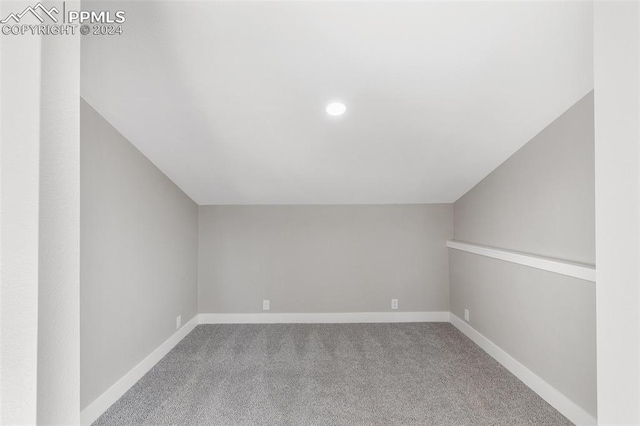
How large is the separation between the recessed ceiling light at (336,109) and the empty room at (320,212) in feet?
0.07

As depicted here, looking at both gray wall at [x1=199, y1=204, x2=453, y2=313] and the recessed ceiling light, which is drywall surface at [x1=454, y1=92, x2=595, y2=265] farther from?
the recessed ceiling light

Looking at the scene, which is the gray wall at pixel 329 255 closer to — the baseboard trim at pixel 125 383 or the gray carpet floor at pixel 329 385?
the gray carpet floor at pixel 329 385

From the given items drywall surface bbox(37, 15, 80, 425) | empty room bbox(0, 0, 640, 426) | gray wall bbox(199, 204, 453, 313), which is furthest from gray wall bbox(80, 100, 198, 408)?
drywall surface bbox(37, 15, 80, 425)

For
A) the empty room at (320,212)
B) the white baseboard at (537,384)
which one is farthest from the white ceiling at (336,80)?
the white baseboard at (537,384)

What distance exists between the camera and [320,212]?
4.24m

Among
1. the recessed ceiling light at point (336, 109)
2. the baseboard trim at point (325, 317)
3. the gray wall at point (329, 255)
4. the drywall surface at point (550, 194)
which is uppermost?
the recessed ceiling light at point (336, 109)

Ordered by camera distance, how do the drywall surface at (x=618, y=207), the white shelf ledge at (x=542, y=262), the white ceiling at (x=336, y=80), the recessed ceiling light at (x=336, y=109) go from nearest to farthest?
the drywall surface at (x=618, y=207) < the white ceiling at (x=336, y=80) < the white shelf ledge at (x=542, y=262) < the recessed ceiling light at (x=336, y=109)

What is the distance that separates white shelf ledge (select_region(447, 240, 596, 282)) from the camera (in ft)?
6.81

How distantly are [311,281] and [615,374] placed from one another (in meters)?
3.33

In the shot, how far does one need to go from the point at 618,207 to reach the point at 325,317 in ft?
11.5

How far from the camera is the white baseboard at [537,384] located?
2099 mm

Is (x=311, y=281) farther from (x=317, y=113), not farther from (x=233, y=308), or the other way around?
(x=317, y=113)

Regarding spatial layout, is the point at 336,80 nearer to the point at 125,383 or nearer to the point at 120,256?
the point at 120,256

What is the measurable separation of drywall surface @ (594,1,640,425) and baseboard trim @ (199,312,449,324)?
124 inches
